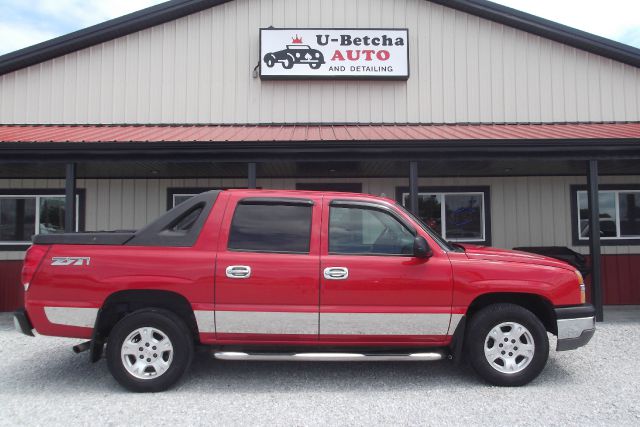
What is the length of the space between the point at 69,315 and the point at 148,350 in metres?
0.78

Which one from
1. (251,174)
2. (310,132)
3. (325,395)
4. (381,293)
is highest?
(310,132)

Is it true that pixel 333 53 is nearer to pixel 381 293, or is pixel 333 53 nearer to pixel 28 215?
pixel 381 293

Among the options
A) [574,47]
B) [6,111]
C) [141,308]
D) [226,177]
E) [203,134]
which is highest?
[574,47]

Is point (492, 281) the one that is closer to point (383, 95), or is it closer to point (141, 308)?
point (141, 308)

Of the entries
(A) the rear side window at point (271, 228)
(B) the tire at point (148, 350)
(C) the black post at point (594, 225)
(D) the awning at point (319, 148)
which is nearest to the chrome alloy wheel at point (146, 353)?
(B) the tire at point (148, 350)

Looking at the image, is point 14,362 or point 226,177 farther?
point 226,177

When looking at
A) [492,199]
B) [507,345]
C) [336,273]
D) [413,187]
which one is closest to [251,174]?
[413,187]

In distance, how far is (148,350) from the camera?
4105mm

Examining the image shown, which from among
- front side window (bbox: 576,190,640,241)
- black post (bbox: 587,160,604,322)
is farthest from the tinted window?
front side window (bbox: 576,190,640,241)

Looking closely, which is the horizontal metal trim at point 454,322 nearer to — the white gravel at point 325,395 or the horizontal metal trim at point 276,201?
the white gravel at point 325,395

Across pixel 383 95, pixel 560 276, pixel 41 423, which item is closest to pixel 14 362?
pixel 41 423

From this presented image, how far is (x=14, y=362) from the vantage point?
511 cm

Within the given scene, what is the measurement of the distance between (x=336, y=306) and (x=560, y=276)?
2218 mm

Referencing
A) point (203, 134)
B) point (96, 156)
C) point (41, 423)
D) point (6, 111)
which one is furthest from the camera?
point (6, 111)
